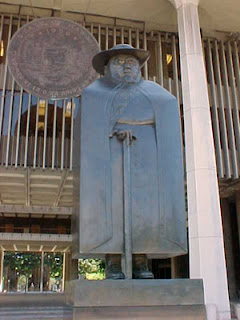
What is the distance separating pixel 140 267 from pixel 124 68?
1.51 metres

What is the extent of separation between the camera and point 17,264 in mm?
25969

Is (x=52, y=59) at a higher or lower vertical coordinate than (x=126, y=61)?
higher

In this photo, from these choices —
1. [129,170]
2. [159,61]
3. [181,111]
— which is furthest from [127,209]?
[159,61]

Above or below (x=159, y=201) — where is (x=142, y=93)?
above

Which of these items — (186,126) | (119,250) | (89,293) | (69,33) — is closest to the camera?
(89,293)

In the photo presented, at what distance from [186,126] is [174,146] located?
948 centimetres

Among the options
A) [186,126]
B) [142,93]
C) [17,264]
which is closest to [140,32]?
[186,126]

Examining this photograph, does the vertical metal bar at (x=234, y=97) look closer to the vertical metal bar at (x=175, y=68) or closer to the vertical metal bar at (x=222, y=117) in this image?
the vertical metal bar at (x=222, y=117)

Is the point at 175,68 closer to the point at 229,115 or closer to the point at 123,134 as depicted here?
the point at 229,115

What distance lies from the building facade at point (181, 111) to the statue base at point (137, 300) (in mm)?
8650

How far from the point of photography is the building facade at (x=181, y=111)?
36.3 ft

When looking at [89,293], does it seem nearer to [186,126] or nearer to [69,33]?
[186,126]

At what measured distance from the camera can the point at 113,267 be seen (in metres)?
2.48

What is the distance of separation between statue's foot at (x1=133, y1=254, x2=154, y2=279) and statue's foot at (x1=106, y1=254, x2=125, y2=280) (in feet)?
0.36
